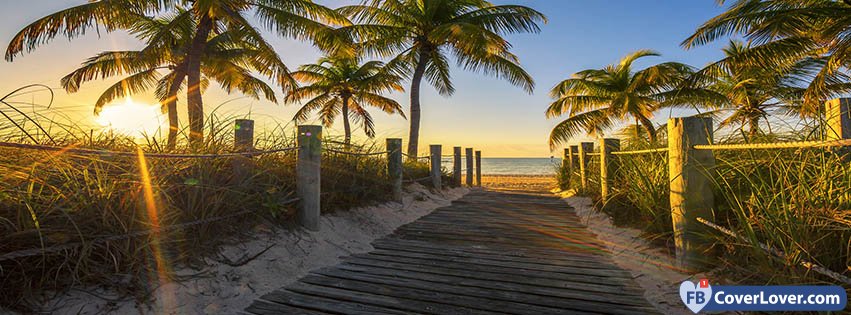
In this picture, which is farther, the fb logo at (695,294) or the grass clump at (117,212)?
the fb logo at (695,294)

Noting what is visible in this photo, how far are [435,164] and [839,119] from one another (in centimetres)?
694

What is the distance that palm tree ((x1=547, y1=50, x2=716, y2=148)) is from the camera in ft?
44.2

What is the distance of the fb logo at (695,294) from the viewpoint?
2285 mm

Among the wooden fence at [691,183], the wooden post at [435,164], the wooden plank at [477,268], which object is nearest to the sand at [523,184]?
the wooden post at [435,164]

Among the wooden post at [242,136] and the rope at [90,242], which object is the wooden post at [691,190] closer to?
the rope at [90,242]

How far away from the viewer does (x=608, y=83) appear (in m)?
14.6

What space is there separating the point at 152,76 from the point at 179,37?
2.21m

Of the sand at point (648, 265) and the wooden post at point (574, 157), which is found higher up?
the wooden post at point (574, 157)

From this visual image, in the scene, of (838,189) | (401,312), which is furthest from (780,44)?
(401,312)

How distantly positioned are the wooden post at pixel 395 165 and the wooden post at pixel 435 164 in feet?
7.96

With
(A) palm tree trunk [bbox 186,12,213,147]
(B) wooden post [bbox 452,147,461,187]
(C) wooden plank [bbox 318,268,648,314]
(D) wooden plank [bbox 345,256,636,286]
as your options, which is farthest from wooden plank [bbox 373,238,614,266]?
(A) palm tree trunk [bbox 186,12,213,147]

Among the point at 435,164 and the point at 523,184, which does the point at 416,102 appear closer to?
the point at 435,164

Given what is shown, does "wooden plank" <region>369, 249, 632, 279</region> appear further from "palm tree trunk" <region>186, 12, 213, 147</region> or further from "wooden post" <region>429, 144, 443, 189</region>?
"palm tree trunk" <region>186, 12, 213, 147</region>

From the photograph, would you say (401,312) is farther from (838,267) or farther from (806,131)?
(806,131)
